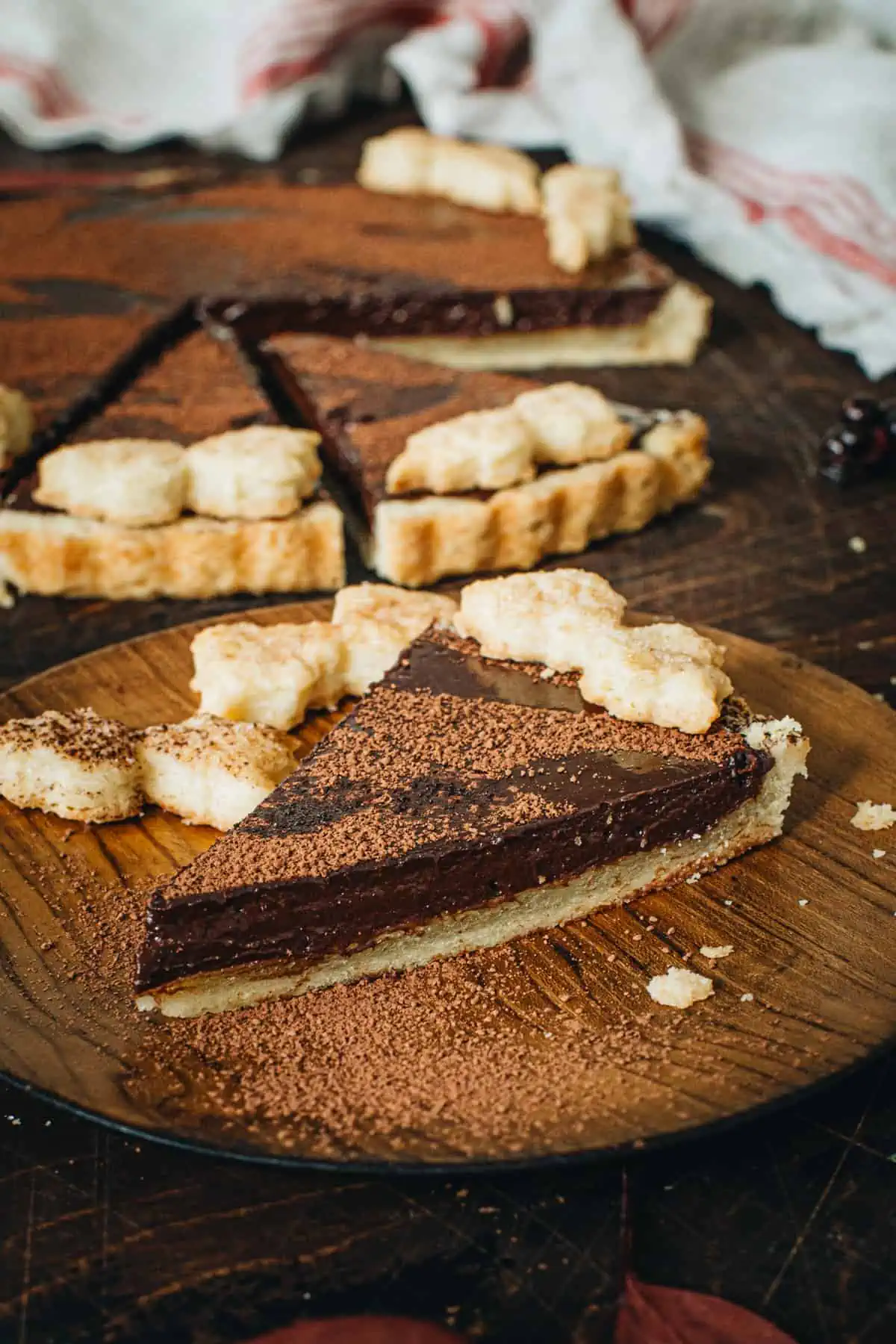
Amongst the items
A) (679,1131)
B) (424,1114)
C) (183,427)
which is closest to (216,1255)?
(424,1114)

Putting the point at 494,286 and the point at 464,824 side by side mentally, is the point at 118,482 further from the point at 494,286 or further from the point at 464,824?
the point at 494,286

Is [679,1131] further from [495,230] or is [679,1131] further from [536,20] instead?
[536,20]

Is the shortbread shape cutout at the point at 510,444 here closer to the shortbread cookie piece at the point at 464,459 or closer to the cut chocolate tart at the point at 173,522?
the shortbread cookie piece at the point at 464,459

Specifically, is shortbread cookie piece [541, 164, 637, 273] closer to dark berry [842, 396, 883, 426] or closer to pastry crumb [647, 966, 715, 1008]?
dark berry [842, 396, 883, 426]

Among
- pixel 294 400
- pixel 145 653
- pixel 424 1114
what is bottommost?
pixel 294 400

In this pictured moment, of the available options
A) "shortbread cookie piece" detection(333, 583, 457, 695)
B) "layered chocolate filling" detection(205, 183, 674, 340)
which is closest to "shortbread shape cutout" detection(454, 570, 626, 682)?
"shortbread cookie piece" detection(333, 583, 457, 695)

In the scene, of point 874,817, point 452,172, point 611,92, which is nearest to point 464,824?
point 874,817
